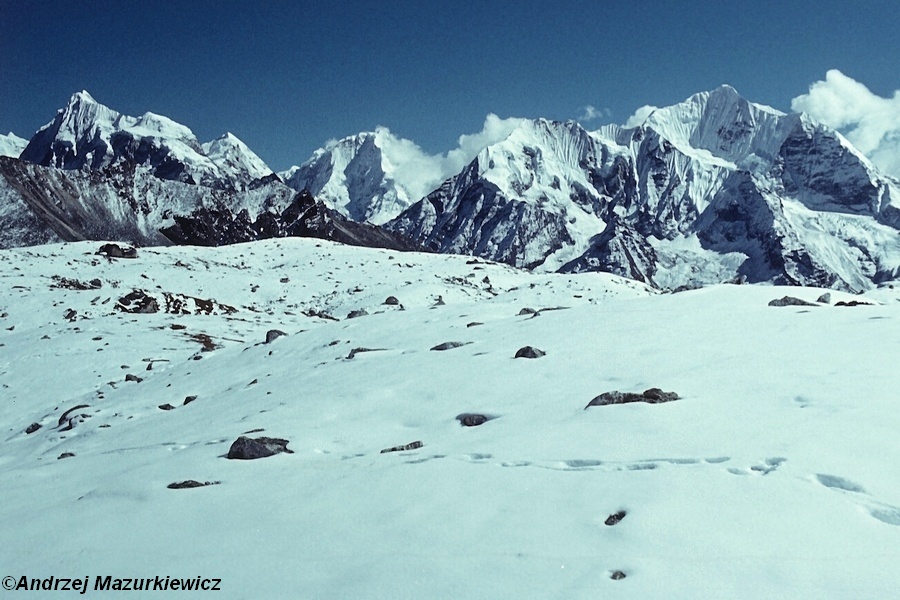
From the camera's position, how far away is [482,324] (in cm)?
1888

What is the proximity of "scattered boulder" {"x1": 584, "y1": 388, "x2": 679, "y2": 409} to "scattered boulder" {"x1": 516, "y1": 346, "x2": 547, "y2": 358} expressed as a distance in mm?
3925

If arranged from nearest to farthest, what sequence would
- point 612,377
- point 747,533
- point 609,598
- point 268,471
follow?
1. point 609,598
2. point 747,533
3. point 268,471
4. point 612,377

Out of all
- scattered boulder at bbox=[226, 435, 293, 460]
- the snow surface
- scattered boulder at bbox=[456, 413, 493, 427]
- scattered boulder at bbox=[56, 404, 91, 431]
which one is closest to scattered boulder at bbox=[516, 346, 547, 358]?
the snow surface

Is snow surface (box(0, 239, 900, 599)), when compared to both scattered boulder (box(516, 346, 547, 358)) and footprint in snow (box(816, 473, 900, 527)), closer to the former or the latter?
footprint in snow (box(816, 473, 900, 527))

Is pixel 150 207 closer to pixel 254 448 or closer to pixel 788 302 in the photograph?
pixel 788 302

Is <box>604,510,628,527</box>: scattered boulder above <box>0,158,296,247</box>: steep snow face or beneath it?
beneath

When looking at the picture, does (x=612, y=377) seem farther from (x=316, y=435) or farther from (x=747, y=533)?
(x=747, y=533)

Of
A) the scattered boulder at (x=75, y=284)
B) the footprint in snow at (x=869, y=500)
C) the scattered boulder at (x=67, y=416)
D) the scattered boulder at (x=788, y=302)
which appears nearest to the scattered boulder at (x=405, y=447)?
the footprint in snow at (x=869, y=500)

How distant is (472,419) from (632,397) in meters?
2.35

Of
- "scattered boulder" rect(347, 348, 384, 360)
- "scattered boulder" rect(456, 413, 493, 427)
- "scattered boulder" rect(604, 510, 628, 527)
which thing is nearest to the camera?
"scattered boulder" rect(604, 510, 628, 527)

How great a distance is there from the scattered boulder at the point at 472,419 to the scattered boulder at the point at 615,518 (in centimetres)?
393

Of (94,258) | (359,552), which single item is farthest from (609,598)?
(94,258)

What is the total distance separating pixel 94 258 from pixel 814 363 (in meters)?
45.4

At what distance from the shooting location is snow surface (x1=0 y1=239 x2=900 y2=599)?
5.14 metres
